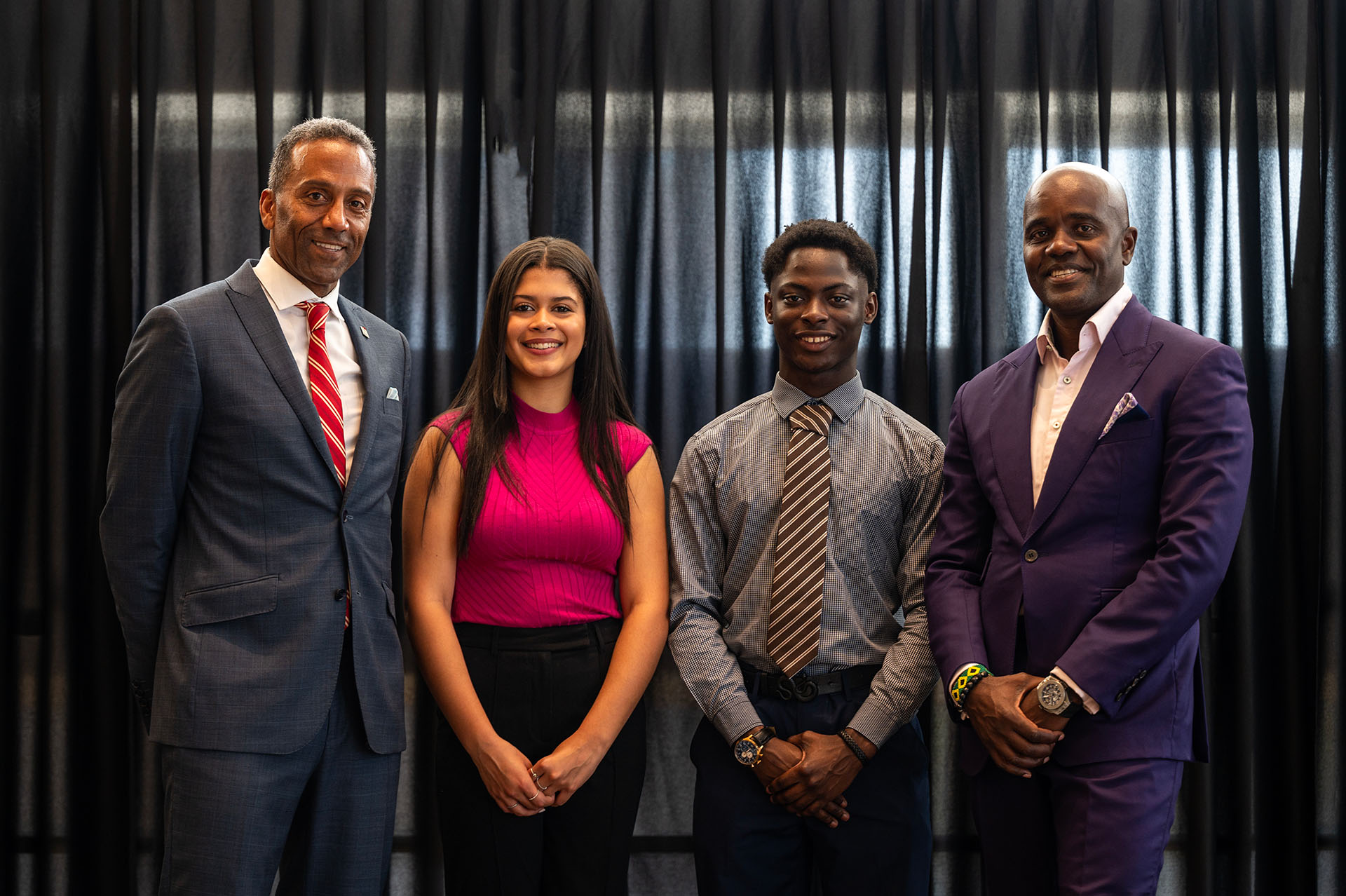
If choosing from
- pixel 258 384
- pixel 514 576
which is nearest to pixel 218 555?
pixel 258 384

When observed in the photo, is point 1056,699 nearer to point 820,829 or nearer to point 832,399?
point 820,829

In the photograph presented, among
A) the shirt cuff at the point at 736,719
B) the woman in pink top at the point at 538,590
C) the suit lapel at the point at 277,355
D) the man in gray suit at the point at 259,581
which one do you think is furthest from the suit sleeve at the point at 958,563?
the suit lapel at the point at 277,355

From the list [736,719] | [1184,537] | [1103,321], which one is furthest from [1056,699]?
[1103,321]

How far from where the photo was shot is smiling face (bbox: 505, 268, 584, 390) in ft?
6.14

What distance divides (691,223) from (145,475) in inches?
59.0

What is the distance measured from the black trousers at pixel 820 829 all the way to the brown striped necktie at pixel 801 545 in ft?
0.40

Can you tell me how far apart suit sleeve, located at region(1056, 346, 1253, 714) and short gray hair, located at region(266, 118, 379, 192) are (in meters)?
1.63

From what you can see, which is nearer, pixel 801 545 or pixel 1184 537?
pixel 1184 537

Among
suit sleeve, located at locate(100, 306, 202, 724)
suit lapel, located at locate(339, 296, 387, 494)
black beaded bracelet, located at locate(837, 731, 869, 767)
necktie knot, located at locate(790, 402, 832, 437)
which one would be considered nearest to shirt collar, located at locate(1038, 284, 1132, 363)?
necktie knot, located at locate(790, 402, 832, 437)

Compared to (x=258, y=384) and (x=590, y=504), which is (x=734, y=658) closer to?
(x=590, y=504)

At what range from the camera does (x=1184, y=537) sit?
152cm

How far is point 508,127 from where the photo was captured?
8.24ft

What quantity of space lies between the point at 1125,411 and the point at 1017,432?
20 centimetres

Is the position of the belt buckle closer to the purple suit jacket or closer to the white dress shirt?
the purple suit jacket
